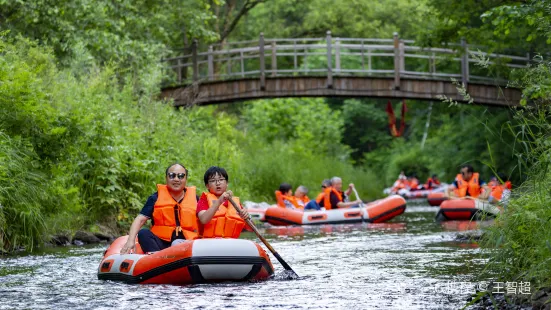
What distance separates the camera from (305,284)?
932 centimetres

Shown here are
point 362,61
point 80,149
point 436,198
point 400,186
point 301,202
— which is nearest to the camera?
point 80,149

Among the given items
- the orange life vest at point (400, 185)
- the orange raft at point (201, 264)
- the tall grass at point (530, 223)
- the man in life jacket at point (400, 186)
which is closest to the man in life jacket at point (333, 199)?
the orange raft at point (201, 264)

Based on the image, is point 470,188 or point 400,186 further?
point 400,186

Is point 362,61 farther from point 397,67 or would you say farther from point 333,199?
point 333,199

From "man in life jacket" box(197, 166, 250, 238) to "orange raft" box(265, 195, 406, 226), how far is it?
9.82 metres

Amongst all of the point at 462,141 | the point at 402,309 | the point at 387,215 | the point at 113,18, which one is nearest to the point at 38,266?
the point at 402,309

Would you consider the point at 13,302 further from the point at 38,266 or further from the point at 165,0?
the point at 165,0

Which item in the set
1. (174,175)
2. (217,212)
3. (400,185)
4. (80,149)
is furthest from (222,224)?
(400,185)

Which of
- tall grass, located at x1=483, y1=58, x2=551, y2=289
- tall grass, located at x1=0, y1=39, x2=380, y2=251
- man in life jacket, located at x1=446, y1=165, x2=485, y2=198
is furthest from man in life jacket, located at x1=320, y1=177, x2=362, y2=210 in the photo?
tall grass, located at x1=483, y1=58, x2=551, y2=289

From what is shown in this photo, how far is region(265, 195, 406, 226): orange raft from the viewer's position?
64.1ft

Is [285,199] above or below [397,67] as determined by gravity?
below

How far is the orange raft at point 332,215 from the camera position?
19531mm

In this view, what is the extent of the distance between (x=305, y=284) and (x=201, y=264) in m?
1.11

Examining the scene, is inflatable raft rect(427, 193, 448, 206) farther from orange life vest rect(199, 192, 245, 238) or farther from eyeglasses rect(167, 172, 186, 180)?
eyeglasses rect(167, 172, 186, 180)
